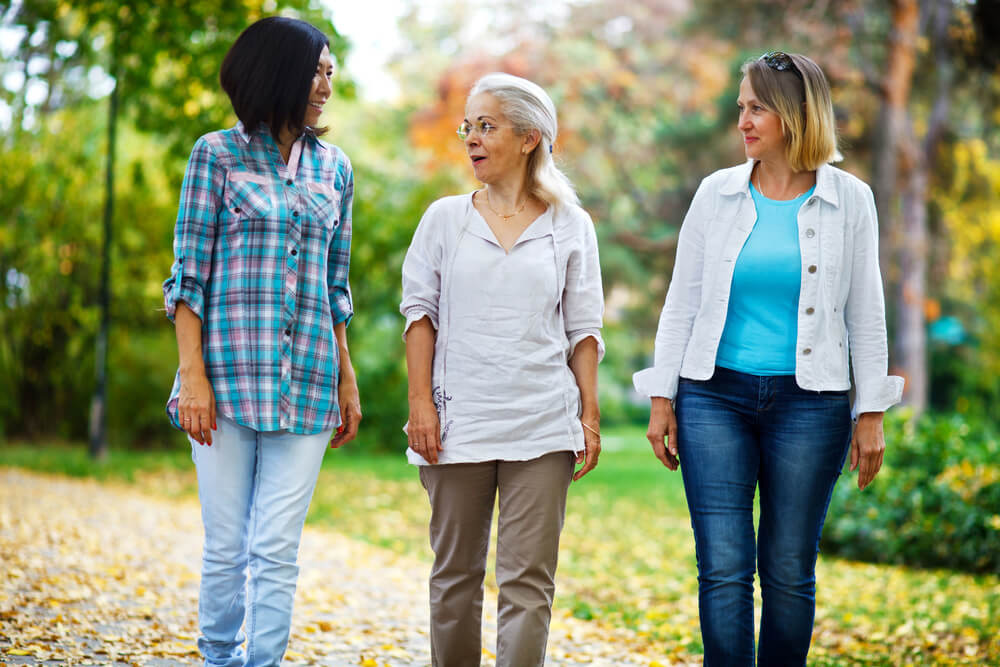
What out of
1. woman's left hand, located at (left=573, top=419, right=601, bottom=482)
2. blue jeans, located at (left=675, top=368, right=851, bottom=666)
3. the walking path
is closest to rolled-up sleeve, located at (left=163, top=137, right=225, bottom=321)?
woman's left hand, located at (left=573, top=419, right=601, bottom=482)

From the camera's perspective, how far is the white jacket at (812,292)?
3.26m

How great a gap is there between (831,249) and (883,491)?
5837mm

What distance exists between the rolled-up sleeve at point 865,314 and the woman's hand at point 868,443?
33 mm

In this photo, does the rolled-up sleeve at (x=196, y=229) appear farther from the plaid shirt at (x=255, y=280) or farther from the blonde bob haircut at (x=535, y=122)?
the blonde bob haircut at (x=535, y=122)

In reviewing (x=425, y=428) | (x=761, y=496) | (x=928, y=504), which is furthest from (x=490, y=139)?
(x=928, y=504)

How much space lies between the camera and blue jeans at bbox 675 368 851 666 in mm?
3258

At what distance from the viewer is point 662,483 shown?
1591 centimetres

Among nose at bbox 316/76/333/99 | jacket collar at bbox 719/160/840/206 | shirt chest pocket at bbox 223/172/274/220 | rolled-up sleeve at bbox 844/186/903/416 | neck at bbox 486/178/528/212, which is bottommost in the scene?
rolled-up sleeve at bbox 844/186/903/416

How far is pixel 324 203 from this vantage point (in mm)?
3385

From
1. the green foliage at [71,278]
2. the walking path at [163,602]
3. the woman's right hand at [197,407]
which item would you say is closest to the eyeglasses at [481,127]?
the woman's right hand at [197,407]

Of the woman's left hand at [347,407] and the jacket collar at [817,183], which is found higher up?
the jacket collar at [817,183]

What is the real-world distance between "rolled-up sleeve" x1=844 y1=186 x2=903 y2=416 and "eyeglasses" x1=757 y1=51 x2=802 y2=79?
43cm

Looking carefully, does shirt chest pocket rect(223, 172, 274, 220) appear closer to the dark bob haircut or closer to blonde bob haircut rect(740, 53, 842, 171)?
the dark bob haircut

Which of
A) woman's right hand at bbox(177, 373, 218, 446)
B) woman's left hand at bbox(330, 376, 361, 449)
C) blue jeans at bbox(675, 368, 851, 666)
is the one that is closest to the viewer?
woman's right hand at bbox(177, 373, 218, 446)
